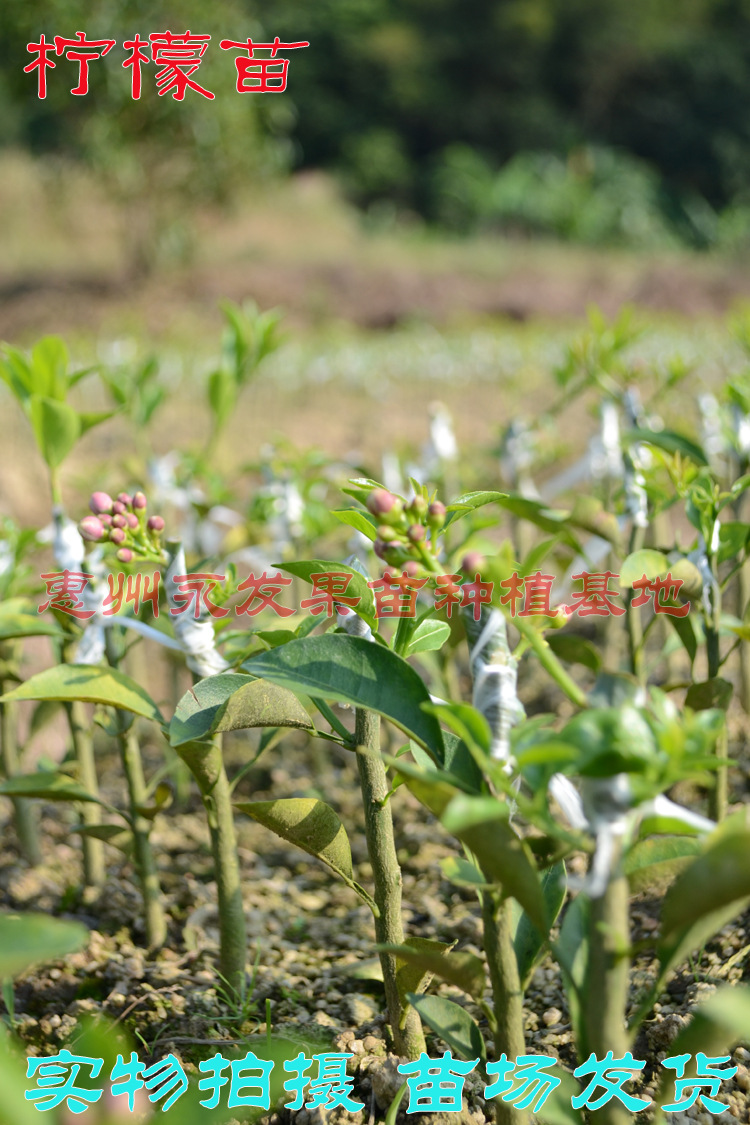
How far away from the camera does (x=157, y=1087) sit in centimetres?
78

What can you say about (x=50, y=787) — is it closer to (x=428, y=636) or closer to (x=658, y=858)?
(x=428, y=636)

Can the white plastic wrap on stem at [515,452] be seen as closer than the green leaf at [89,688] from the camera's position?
No

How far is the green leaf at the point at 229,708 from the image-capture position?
73cm

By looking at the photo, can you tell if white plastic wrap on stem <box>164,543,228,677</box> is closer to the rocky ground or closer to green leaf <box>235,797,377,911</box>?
green leaf <box>235,797,377,911</box>

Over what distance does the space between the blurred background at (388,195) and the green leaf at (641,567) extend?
1318mm

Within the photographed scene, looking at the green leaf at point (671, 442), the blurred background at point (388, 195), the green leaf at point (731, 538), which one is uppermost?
the green leaf at point (671, 442)

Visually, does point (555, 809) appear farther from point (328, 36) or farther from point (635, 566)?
point (328, 36)

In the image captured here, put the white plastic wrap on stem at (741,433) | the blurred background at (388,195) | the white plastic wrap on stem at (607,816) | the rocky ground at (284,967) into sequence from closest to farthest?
the white plastic wrap on stem at (607,816) → the rocky ground at (284,967) → the white plastic wrap on stem at (741,433) → the blurred background at (388,195)

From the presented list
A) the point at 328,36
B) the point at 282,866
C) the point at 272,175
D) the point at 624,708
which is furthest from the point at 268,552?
the point at 328,36

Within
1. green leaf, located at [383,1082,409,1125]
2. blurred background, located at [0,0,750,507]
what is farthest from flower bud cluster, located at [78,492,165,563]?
blurred background, located at [0,0,750,507]

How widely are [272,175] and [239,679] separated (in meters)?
11.5

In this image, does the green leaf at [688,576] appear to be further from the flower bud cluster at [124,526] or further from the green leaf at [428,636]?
the flower bud cluster at [124,526]

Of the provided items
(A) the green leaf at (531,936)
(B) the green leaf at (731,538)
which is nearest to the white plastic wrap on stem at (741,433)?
(B) the green leaf at (731,538)

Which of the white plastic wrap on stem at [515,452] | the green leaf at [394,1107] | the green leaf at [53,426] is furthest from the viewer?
the white plastic wrap on stem at [515,452]
